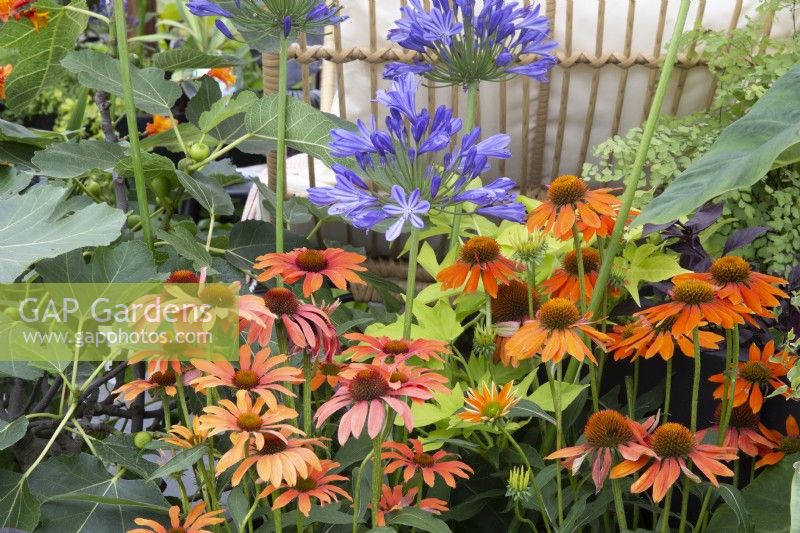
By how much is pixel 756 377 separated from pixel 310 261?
0.44m

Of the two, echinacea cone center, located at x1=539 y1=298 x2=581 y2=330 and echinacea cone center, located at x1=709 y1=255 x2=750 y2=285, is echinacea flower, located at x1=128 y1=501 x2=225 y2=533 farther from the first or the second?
echinacea cone center, located at x1=709 y1=255 x2=750 y2=285

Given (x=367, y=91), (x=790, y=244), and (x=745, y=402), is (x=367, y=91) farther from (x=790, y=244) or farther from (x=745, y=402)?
(x=745, y=402)

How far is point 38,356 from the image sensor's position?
0.94 meters

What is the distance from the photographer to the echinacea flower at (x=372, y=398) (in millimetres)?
694

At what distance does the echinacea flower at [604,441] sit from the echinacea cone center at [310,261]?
0.89ft

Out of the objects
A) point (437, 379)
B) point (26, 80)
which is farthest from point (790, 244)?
point (26, 80)

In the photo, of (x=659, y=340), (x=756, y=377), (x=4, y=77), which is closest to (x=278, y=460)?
(x=659, y=340)

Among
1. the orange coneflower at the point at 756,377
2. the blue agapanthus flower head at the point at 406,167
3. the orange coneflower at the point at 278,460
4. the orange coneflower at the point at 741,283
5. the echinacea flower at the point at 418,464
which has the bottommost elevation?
the echinacea flower at the point at 418,464

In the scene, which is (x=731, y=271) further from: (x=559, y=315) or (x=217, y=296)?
(x=217, y=296)

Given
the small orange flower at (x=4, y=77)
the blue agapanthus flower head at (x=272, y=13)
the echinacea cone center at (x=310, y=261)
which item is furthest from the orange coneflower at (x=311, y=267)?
the small orange flower at (x=4, y=77)

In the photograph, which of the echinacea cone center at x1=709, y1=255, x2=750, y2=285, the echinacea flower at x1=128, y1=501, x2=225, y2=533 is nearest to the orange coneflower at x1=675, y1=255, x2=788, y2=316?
the echinacea cone center at x1=709, y1=255, x2=750, y2=285

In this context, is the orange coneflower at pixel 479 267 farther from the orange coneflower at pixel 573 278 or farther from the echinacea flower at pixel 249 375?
the echinacea flower at pixel 249 375

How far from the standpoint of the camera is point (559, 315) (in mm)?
823

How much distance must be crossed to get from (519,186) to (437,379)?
0.91 m
